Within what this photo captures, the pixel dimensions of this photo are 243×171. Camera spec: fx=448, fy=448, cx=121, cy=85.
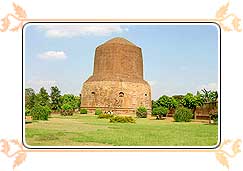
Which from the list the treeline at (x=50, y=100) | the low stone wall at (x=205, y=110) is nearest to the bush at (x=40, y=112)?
the treeline at (x=50, y=100)

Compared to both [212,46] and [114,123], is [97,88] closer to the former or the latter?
[114,123]

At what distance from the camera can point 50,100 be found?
283 cm

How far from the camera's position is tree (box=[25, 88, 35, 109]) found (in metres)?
2.77

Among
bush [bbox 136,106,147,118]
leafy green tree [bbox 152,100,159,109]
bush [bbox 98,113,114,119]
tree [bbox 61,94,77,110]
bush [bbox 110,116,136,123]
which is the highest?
tree [bbox 61,94,77,110]

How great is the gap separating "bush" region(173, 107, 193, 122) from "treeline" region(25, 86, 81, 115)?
2.13 feet

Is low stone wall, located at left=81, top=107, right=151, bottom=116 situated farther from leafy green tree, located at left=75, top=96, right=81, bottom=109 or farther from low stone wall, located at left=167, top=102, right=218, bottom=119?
low stone wall, located at left=167, top=102, right=218, bottom=119

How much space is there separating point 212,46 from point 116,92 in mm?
692

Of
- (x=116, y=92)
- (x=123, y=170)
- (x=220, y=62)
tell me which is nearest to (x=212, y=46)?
(x=220, y=62)

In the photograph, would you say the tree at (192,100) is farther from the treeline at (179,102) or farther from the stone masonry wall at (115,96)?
the stone masonry wall at (115,96)

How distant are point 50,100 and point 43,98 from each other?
6 cm

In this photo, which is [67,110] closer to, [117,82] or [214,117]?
[117,82]

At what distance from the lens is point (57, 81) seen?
286 cm

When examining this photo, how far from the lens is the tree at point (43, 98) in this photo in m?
2.83

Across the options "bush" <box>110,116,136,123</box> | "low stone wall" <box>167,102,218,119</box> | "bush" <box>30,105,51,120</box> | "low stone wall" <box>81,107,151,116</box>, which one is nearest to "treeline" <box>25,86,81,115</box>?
"bush" <box>30,105,51,120</box>
